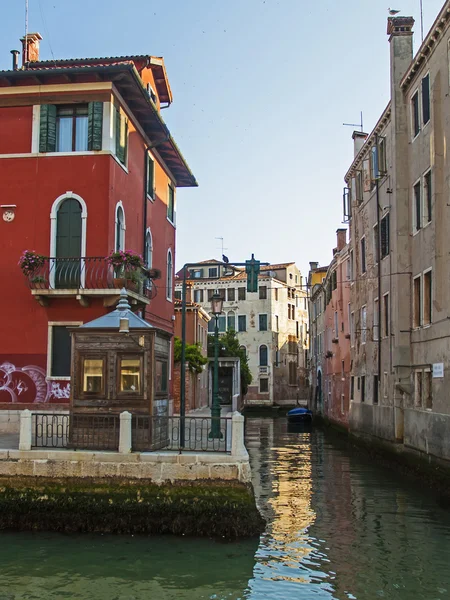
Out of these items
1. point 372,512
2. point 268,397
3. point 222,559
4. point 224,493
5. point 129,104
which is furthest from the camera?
point 268,397

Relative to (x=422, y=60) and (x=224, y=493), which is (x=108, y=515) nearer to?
(x=224, y=493)

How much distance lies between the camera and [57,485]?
12234 millimetres

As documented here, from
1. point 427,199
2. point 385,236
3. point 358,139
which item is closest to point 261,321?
point 358,139

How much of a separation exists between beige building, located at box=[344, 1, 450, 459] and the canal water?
4.04 m

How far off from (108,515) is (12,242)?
8613 millimetres

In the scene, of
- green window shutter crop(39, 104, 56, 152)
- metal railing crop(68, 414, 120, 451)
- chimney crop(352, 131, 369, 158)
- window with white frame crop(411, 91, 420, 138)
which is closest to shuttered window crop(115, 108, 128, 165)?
green window shutter crop(39, 104, 56, 152)

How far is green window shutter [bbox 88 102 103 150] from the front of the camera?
17.8 m

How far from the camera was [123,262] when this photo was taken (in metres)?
17.2

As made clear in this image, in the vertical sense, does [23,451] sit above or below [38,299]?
below

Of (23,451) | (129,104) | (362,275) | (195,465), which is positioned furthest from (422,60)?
(23,451)

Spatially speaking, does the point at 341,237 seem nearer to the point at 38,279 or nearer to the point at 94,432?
the point at 38,279

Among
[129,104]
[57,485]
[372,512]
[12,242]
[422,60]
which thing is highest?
[422,60]

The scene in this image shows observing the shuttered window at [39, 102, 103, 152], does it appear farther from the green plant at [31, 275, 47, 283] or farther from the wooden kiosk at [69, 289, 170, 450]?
the wooden kiosk at [69, 289, 170, 450]

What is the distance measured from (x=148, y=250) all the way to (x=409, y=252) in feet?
26.3
